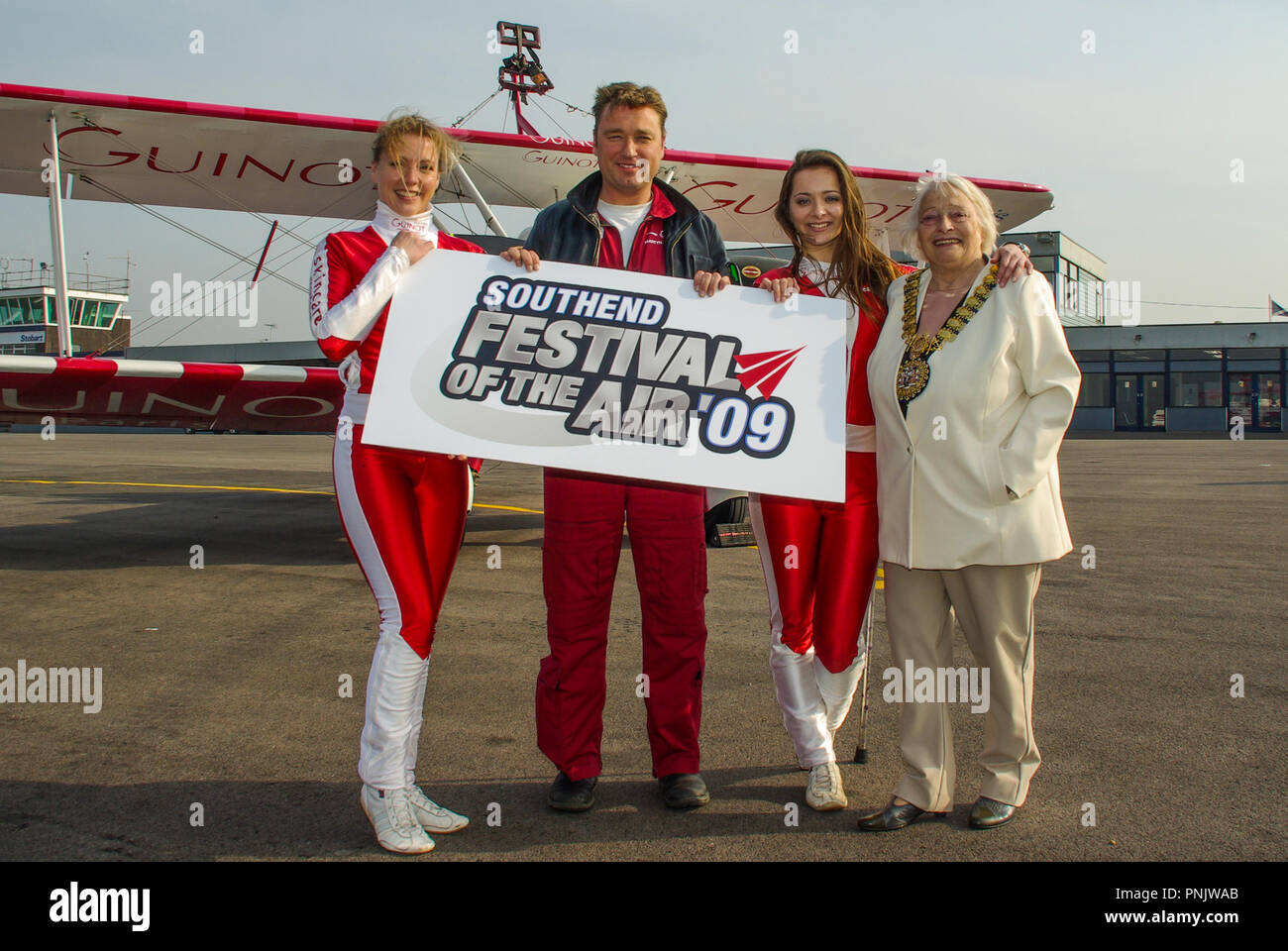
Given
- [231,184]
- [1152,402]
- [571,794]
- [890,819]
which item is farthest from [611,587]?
[1152,402]

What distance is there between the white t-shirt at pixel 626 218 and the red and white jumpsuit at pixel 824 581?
0.82m

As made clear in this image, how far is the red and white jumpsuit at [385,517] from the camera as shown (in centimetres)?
268

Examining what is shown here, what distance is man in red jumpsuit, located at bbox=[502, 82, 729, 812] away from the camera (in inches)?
116

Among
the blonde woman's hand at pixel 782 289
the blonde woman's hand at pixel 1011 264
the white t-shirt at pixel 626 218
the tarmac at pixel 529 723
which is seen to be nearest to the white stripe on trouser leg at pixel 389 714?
the tarmac at pixel 529 723

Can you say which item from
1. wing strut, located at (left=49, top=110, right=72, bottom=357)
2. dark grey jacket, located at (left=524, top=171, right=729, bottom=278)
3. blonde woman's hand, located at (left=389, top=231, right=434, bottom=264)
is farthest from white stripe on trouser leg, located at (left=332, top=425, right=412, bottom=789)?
wing strut, located at (left=49, top=110, right=72, bottom=357)

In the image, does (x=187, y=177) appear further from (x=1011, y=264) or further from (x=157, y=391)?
(x=1011, y=264)

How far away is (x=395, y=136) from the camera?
9.09ft

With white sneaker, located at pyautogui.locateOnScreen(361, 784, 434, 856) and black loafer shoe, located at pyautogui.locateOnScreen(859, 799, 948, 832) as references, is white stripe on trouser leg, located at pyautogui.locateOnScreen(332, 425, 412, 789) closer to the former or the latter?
white sneaker, located at pyautogui.locateOnScreen(361, 784, 434, 856)

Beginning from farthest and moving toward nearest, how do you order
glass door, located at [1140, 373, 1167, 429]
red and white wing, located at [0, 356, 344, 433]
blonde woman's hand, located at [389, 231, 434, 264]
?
1. glass door, located at [1140, 373, 1167, 429]
2. red and white wing, located at [0, 356, 344, 433]
3. blonde woman's hand, located at [389, 231, 434, 264]

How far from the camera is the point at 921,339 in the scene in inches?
112

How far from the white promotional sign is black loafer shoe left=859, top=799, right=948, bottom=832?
3.24 feet

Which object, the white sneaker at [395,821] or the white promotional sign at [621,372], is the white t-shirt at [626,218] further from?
the white sneaker at [395,821]

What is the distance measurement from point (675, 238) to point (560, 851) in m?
2.04
